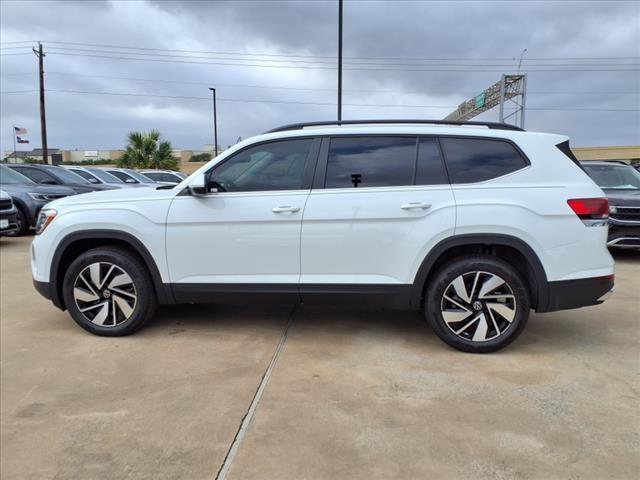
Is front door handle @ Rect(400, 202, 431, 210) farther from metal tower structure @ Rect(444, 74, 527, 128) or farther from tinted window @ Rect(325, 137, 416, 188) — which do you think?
metal tower structure @ Rect(444, 74, 527, 128)

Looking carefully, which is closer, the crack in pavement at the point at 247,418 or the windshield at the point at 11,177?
the crack in pavement at the point at 247,418

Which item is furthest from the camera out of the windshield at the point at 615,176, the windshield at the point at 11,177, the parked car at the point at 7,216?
the windshield at the point at 11,177

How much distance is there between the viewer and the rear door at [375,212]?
3.60 meters

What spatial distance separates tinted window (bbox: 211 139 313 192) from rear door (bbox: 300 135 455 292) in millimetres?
189

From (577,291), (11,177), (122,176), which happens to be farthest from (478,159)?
(122,176)

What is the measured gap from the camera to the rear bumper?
3.51 meters

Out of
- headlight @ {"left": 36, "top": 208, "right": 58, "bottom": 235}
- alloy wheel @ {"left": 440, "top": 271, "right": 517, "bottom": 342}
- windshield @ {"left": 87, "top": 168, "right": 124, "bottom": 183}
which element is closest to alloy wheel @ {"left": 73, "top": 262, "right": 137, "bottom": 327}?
headlight @ {"left": 36, "top": 208, "right": 58, "bottom": 235}

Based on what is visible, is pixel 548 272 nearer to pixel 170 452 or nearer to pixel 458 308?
pixel 458 308

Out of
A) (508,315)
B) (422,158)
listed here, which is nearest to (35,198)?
(422,158)

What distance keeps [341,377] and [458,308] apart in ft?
3.57

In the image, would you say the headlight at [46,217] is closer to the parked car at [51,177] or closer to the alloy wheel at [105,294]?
the alloy wheel at [105,294]

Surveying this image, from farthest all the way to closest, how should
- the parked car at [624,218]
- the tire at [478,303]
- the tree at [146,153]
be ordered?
the tree at [146,153], the parked car at [624,218], the tire at [478,303]

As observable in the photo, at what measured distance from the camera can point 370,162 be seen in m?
3.76

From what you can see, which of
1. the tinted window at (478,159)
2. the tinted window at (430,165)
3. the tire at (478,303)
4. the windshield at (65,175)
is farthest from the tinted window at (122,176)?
the tire at (478,303)
